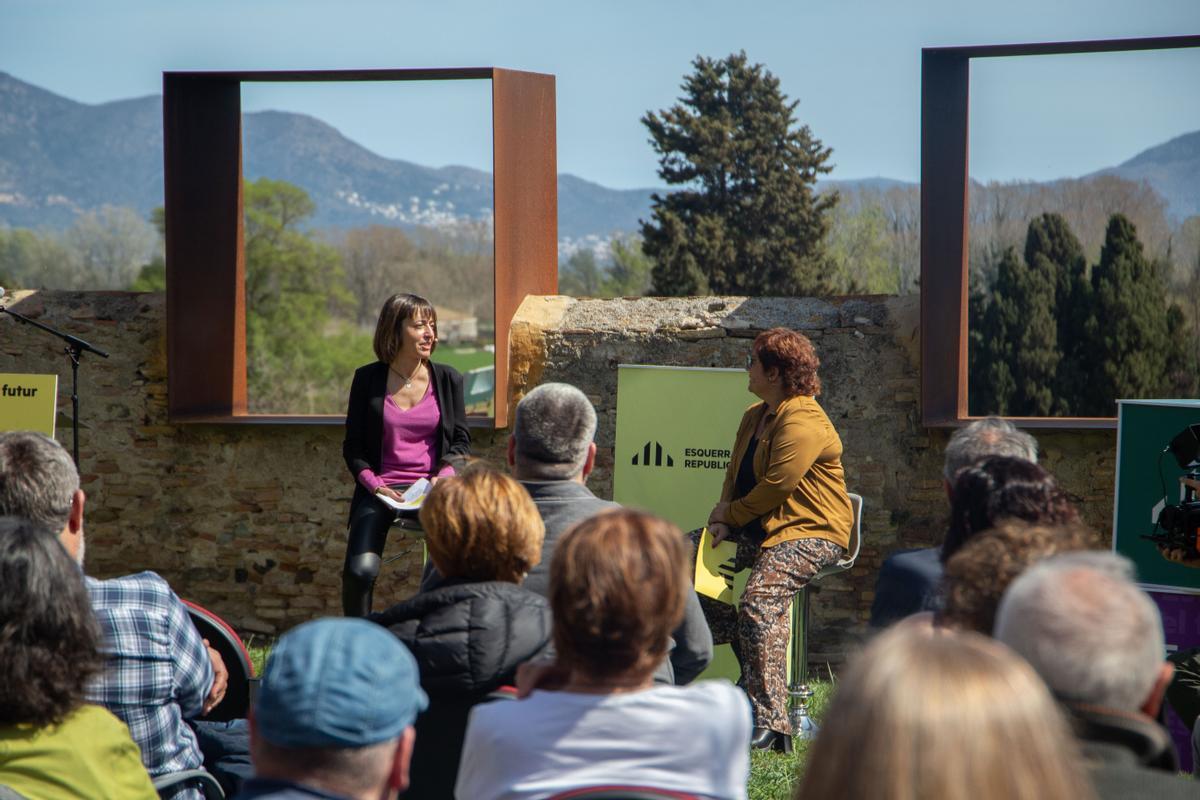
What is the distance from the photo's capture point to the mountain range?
121m

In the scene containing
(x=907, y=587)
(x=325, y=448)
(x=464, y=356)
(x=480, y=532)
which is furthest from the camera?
(x=464, y=356)

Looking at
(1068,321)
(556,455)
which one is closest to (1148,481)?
(556,455)

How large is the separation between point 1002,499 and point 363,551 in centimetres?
278

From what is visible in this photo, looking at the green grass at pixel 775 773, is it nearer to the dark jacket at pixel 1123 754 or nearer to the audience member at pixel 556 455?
the audience member at pixel 556 455

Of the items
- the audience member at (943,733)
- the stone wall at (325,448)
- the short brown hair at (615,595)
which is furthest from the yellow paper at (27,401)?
the audience member at (943,733)

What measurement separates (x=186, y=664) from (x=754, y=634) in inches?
94.8

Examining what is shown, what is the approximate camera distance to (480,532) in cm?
242

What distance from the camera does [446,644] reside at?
7.27ft

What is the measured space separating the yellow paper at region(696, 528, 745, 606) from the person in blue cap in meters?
2.92

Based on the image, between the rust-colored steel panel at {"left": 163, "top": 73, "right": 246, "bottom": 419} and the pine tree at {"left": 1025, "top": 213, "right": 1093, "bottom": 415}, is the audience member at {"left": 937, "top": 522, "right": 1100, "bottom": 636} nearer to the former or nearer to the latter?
the rust-colored steel panel at {"left": 163, "top": 73, "right": 246, "bottom": 419}

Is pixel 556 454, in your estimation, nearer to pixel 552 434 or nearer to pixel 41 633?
pixel 552 434

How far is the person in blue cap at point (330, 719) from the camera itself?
4.99ft

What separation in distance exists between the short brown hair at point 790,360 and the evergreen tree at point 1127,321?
447 inches

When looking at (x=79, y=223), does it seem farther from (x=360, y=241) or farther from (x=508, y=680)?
(x=508, y=680)
